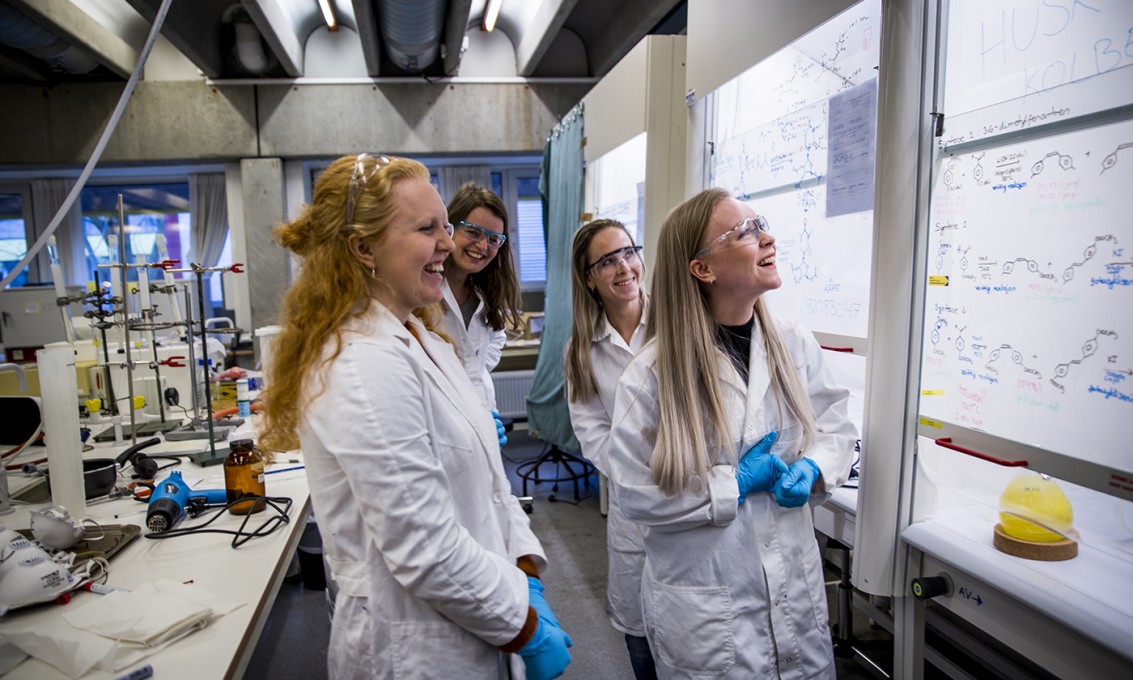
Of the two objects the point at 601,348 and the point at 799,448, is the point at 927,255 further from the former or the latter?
the point at 601,348

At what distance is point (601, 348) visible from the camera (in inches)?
78.3

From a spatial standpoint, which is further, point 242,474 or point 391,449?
point 242,474

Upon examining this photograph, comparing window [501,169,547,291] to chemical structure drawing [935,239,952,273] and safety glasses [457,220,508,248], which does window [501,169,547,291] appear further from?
chemical structure drawing [935,239,952,273]

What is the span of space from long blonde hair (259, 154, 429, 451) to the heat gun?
68 centimetres

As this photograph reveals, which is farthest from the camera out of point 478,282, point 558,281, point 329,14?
point 329,14

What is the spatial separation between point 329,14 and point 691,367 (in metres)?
4.47

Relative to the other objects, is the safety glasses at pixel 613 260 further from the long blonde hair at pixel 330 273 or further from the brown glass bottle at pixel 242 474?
the brown glass bottle at pixel 242 474

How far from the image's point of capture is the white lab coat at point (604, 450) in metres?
1.77

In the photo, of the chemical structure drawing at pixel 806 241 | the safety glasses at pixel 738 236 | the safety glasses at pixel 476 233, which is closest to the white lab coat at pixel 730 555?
the safety glasses at pixel 738 236

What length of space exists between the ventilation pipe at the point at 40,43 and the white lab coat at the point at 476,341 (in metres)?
2.58

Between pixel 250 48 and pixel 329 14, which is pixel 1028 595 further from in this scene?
pixel 250 48

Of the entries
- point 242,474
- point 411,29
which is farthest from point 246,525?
point 411,29

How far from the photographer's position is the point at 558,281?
158 inches

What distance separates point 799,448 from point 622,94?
82.8 inches
